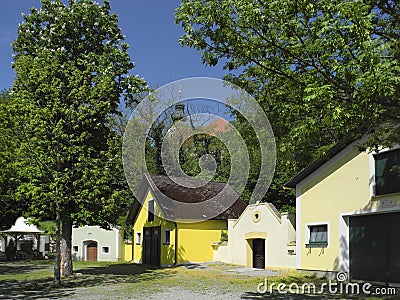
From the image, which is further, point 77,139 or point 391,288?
point 77,139

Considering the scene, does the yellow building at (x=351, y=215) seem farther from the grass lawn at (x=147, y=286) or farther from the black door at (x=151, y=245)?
the black door at (x=151, y=245)

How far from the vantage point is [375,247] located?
1703cm

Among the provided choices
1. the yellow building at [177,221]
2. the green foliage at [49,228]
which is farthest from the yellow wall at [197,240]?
the green foliage at [49,228]

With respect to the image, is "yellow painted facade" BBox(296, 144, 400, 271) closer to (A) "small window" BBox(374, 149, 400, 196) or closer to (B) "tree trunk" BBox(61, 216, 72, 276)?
(A) "small window" BBox(374, 149, 400, 196)

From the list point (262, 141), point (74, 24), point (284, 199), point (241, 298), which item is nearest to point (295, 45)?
point (262, 141)

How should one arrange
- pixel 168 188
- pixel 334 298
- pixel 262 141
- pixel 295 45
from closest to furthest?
pixel 295 45, pixel 262 141, pixel 334 298, pixel 168 188

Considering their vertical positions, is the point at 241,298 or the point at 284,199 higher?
the point at 284,199

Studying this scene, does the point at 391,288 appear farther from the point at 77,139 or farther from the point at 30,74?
the point at 30,74

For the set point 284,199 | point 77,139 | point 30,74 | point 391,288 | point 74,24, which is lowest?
point 391,288

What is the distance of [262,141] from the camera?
12117 millimetres

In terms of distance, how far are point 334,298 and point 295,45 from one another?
26.8ft

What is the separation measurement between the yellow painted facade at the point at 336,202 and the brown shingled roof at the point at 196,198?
10733mm

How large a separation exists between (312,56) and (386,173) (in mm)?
9614

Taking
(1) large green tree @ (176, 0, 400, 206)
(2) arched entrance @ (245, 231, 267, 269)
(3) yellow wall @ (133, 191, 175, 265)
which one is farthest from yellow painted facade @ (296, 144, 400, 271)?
(3) yellow wall @ (133, 191, 175, 265)
